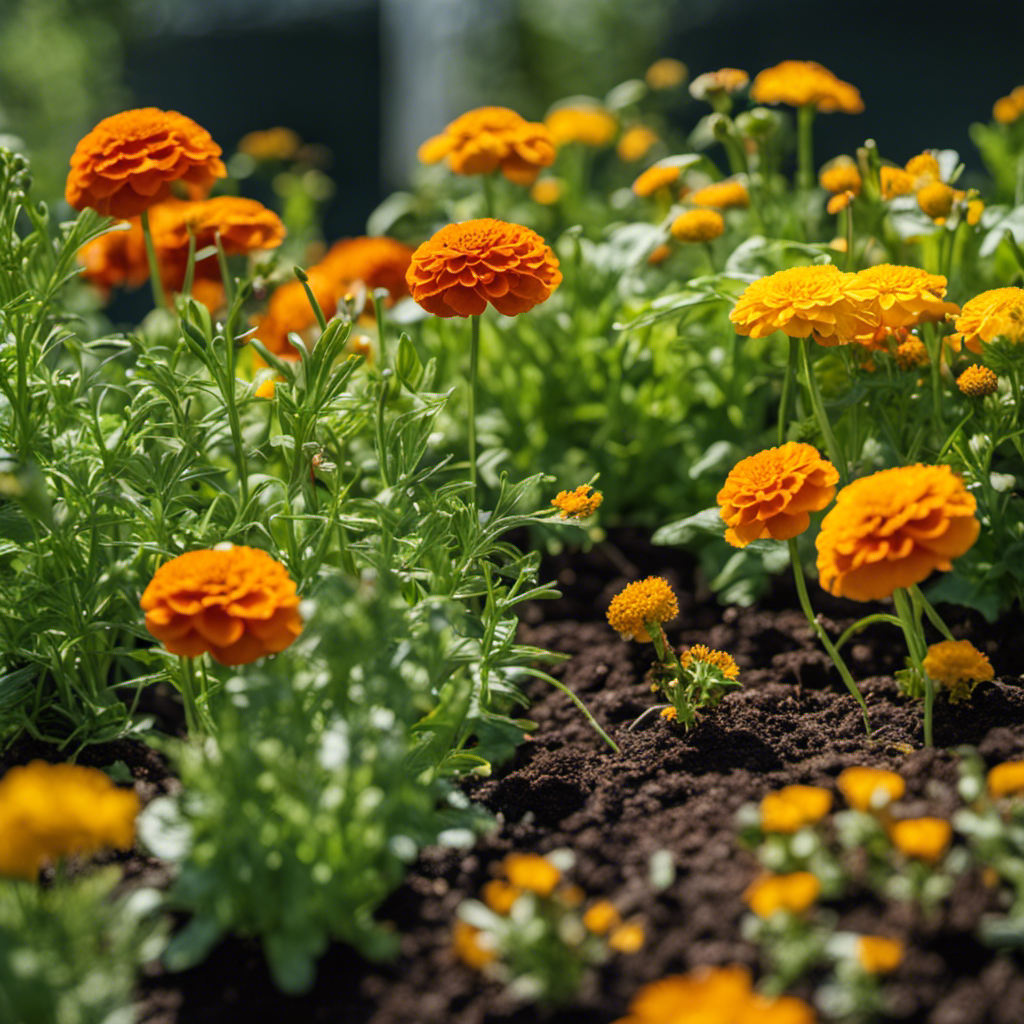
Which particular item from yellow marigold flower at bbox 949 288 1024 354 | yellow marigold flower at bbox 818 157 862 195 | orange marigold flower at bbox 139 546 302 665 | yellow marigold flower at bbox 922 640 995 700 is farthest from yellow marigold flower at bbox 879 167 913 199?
orange marigold flower at bbox 139 546 302 665

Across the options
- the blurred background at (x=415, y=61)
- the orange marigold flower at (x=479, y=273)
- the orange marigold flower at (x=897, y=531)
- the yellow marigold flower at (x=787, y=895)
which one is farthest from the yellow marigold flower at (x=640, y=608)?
the blurred background at (x=415, y=61)

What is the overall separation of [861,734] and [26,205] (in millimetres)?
1625

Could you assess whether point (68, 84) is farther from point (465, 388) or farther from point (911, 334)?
point (911, 334)

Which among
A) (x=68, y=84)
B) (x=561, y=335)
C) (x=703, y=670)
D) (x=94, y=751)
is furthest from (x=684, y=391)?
(x=68, y=84)

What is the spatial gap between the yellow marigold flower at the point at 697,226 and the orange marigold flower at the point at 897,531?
3.11 feet

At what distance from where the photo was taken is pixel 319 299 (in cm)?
248

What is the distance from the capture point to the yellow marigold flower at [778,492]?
1463 mm

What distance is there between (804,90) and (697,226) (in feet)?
1.76

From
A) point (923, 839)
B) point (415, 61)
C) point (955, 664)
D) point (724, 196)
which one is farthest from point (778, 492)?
point (415, 61)

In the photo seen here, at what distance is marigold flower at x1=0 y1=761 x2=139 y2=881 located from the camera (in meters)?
1.04

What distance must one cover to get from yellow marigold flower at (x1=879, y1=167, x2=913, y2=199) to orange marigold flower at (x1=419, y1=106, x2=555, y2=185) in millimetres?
689

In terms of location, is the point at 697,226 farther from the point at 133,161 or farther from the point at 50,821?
the point at 50,821

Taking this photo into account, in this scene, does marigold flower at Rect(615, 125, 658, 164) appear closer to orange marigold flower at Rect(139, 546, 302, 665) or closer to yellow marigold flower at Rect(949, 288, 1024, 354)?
yellow marigold flower at Rect(949, 288, 1024, 354)

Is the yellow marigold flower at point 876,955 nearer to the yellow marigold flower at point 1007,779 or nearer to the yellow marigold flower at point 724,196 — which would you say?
the yellow marigold flower at point 1007,779
